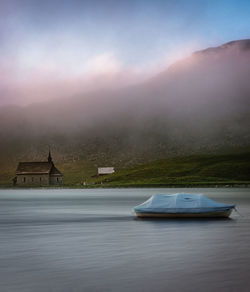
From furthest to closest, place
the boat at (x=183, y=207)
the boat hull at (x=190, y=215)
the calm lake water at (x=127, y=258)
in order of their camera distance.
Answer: the boat hull at (x=190, y=215) → the boat at (x=183, y=207) → the calm lake water at (x=127, y=258)

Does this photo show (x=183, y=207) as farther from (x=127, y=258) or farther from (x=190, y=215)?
(x=127, y=258)

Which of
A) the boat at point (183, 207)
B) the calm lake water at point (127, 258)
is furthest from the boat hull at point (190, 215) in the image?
the calm lake water at point (127, 258)

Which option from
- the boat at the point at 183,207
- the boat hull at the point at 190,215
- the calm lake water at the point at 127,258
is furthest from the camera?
the boat hull at the point at 190,215

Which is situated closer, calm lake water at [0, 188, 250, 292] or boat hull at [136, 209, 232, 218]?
calm lake water at [0, 188, 250, 292]

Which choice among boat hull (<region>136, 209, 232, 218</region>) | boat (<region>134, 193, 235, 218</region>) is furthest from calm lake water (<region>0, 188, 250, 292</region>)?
boat hull (<region>136, 209, 232, 218</region>)

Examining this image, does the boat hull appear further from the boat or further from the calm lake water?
the calm lake water

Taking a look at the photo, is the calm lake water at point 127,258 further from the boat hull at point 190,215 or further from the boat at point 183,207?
the boat hull at point 190,215

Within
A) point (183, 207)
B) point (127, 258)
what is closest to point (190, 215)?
point (183, 207)

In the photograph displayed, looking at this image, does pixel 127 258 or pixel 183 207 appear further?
pixel 183 207

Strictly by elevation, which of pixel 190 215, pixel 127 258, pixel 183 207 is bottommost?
pixel 127 258

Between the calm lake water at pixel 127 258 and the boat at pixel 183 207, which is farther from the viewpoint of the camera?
the boat at pixel 183 207

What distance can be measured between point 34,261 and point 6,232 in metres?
20.2

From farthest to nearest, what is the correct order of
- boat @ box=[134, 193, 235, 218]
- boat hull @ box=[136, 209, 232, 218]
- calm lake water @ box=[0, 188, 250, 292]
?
boat hull @ box=[136, 209, 232, 218]
boat @ box=[134, 193, 235, 218]
calm lake water @ box=[0, 188, 250, 292]

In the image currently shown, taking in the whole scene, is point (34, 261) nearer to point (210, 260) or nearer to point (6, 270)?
point (6, 270)
